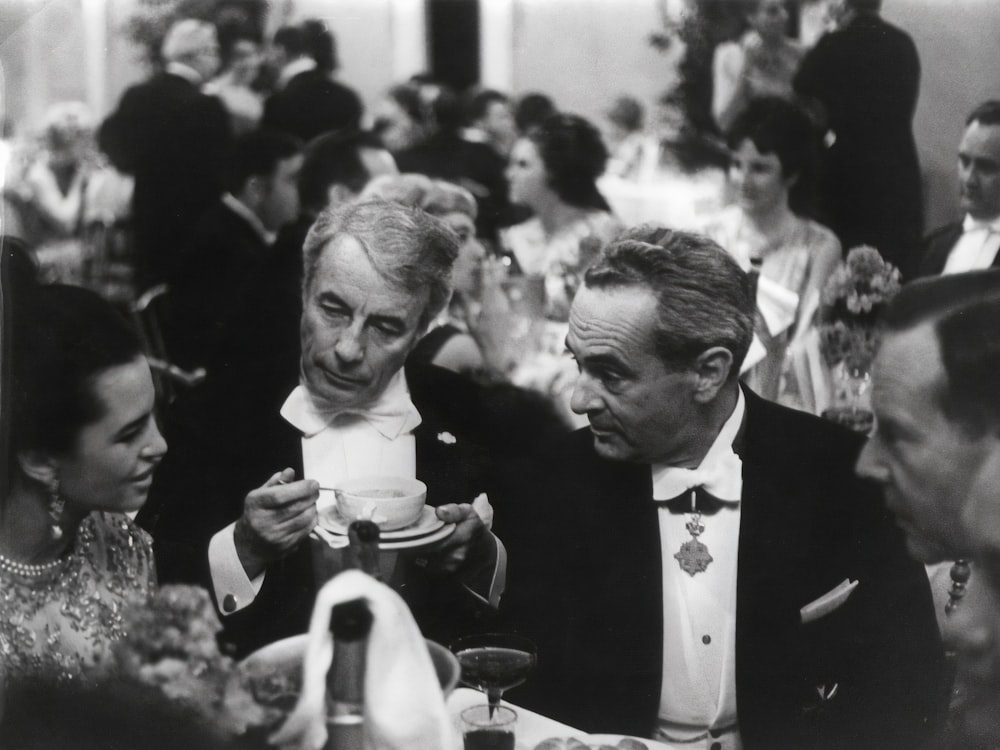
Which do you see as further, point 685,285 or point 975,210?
point 975,210

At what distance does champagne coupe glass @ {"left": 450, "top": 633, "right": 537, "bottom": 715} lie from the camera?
220 centimetres

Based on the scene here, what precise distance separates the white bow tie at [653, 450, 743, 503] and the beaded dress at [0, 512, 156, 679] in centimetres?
116

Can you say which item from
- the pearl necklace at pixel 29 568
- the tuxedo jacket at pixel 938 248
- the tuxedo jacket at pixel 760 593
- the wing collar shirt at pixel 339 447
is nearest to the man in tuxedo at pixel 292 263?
the wing collar shirt at pixel 339 447

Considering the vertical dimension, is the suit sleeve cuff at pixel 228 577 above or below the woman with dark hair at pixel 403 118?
below

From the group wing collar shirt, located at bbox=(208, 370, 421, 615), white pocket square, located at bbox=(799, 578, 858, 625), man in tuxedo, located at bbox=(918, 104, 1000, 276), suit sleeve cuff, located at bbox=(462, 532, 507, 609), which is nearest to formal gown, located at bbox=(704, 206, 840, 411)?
man in tuxedo, located at bbox=(918, 104, 1000, 276)

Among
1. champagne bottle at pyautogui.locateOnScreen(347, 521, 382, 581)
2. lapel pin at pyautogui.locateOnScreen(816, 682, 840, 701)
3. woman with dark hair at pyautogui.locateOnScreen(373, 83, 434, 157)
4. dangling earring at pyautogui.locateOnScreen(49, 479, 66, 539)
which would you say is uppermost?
woman with dark hair at pyautogui.locateOnScreen(373, 83, 434, 157)

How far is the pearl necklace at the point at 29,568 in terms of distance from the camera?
86.4 inches

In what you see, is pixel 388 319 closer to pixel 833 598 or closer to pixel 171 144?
pixel 171 144

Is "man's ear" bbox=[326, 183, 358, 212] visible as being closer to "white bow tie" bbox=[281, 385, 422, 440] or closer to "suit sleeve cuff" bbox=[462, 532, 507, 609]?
"white bow tie" bbox=[281, 385, 422, 440]

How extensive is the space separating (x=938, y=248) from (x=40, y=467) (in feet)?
6.63

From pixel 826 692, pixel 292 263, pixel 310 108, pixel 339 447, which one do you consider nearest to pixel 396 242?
pixel 292 263

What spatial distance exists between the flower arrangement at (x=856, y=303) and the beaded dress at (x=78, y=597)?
161 cm

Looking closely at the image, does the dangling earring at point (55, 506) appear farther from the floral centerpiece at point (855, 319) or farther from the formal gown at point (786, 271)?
the floral centerpiece at point (855, 319)

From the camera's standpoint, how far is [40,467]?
218 cm
